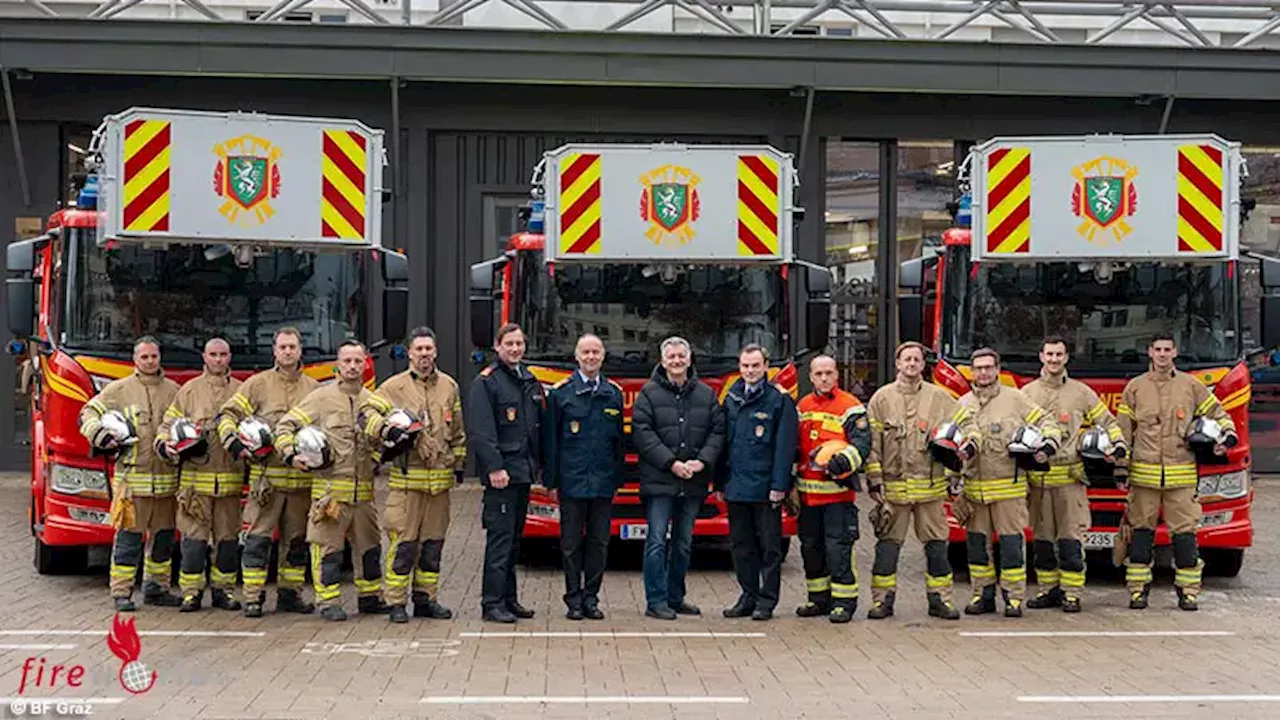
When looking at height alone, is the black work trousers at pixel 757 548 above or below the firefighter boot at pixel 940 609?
above

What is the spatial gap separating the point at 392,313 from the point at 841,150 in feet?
27.9

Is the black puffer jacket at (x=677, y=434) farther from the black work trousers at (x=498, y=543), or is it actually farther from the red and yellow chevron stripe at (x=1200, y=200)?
the red and yellow chevron stripe at (x=1200, y=200)

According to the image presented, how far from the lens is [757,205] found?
1130cm

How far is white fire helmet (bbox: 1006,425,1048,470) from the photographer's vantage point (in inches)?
388

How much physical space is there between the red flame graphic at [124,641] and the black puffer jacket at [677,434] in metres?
3.15

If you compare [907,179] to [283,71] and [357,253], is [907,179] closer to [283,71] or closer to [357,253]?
[283,71]

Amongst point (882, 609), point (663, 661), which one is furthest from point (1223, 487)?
point (663, 661)

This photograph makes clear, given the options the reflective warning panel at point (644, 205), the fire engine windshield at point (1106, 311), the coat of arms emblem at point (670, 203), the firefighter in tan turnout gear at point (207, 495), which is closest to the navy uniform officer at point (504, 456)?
the firefighter in tan turnout gear at point (207, 495)

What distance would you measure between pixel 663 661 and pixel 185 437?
331 centimetres

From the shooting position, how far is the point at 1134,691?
7551 millimetres

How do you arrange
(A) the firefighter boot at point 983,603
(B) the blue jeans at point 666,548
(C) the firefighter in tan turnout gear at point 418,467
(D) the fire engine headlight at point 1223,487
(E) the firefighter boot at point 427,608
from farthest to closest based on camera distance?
(D) the fire engine headlight at point 1223,487, (A) the firefighter boot at point 983,603, (B) the blue jeans at point 666,548, (E) the firefighter boot at point 427,608, (C) the firefighter in tan turnout gear at point 418,467

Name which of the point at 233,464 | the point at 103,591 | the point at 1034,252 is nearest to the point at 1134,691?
the point at 1034,252

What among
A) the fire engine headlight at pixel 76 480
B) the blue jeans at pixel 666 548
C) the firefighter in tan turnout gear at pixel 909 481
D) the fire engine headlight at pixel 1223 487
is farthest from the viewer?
the fire engine headlight at pixel 1223 487

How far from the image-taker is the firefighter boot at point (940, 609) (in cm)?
982
